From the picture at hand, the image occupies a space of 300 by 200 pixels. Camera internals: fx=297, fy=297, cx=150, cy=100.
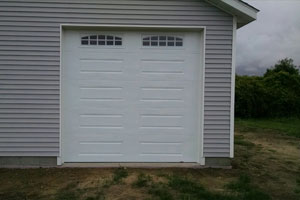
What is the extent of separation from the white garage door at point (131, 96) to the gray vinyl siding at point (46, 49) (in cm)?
26

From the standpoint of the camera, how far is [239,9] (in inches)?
205

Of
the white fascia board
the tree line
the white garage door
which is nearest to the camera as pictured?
the white fascia board

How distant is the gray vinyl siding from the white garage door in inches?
10.3

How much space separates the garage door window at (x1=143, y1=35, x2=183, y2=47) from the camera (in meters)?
5.66

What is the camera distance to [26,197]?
4113 millimetres

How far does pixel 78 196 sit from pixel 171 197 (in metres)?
1.29

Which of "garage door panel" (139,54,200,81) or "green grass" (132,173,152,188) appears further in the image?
"garage door panel" (139,54,200,81)

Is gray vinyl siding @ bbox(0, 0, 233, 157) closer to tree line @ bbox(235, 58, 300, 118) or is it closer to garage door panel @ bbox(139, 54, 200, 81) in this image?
garage door panel @ bbox(139, 54, 200, 81)

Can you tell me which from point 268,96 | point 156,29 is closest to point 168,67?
point 156,29

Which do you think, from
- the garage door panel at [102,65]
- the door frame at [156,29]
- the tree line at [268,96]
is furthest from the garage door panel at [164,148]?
the tree line at [268,96]

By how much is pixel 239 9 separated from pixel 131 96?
8.20 ft

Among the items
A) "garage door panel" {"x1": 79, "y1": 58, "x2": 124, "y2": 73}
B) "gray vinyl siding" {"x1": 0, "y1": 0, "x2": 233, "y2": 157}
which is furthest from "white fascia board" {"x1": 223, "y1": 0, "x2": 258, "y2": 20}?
"garage door panel" {"x1": 79, "y1": 58, "x2": 124, "y2": 73}

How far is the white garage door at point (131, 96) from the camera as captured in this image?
5609 millimetres

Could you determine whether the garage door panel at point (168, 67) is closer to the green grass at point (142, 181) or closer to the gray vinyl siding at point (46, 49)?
the gray vinyl siding at point (46, 49)
